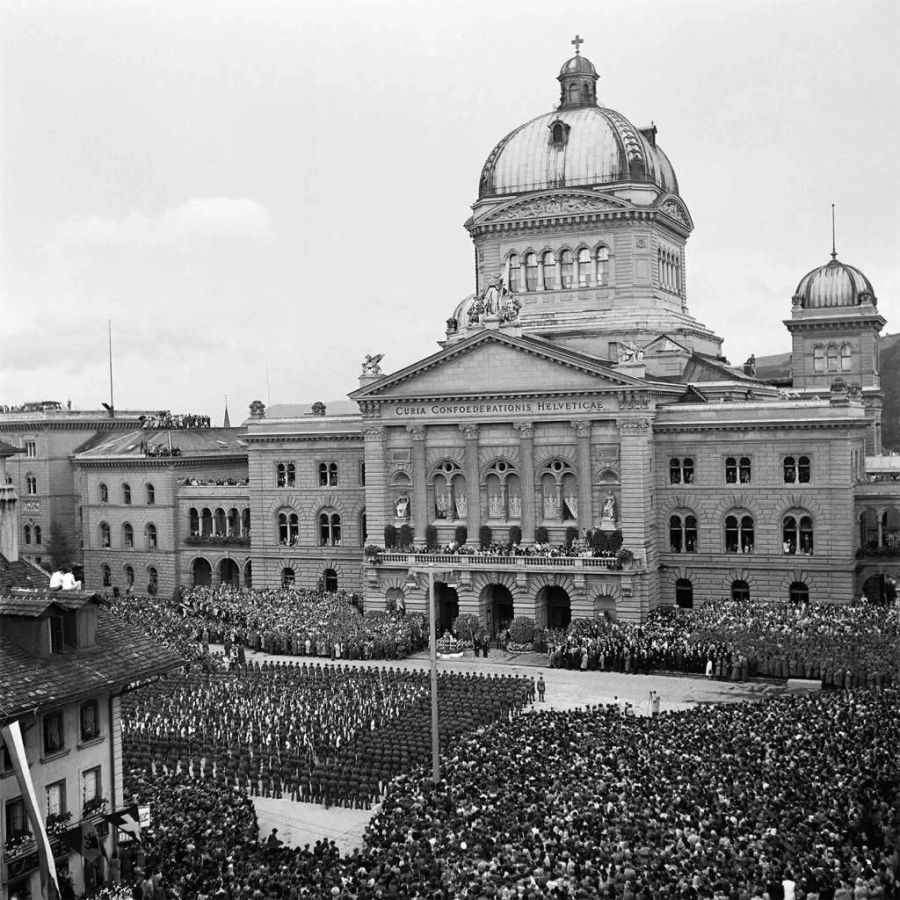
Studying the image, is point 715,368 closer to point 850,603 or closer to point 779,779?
point 850,603

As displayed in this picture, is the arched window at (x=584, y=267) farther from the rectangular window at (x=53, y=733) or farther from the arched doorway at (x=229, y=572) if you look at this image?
the rectangular window at (x=53, y=733)

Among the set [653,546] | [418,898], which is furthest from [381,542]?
[418,898]

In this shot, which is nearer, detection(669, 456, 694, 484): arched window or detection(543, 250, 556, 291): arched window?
detection(669, 456, 694, 484): arched window

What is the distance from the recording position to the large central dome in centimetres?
7631

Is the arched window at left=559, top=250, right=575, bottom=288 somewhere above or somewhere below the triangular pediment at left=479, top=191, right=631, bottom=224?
below

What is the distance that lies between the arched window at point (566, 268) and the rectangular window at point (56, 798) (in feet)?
175

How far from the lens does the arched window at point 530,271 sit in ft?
256

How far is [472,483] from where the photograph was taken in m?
69.0

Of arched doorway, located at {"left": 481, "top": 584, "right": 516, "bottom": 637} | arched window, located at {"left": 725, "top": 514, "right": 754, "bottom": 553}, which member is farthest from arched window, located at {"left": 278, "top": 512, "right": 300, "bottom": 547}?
arched window, located at {"left": 725, "top": 514, "right": 754, "bottom": 553}

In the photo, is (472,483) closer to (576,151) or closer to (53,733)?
(576,151)

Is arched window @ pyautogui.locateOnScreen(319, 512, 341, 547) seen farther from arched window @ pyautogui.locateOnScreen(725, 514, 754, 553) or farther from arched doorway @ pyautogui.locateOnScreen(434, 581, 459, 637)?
arched window @ pyautogui.locateOnScreen(725, 514, 754, 553)

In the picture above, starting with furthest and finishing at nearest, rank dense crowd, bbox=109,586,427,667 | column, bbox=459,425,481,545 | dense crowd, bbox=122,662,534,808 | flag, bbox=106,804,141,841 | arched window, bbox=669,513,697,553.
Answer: column, bbox=459,425,481,545, arched window, bbox=669,513,697,553, dense crowd, bbox=109,586,427,667, dense crowd, bbox=122,662,534,808, flag, bbox=106,804,141,841

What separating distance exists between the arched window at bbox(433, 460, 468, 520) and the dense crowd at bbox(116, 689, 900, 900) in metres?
31.3

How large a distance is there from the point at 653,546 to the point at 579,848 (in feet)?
132
